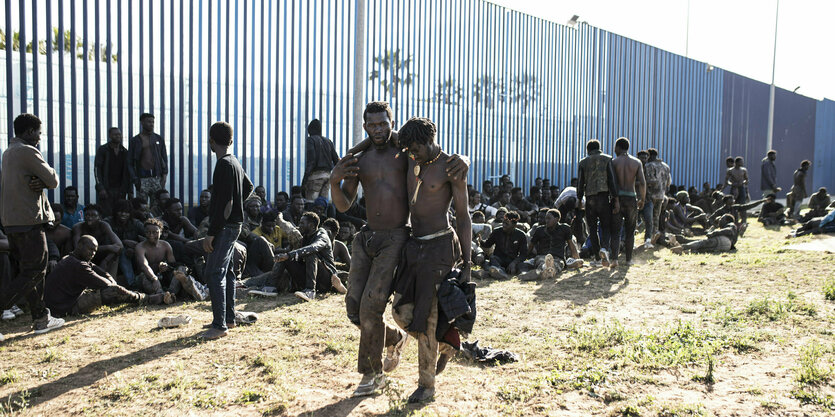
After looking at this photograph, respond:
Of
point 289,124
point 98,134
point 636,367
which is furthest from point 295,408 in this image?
point 289,124

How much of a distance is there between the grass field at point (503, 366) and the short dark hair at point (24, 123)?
1752mm

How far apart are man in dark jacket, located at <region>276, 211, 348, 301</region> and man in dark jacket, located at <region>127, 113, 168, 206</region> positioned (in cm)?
317

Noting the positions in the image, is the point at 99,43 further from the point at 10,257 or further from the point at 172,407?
the point at 172,407

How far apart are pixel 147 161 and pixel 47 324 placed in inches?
162

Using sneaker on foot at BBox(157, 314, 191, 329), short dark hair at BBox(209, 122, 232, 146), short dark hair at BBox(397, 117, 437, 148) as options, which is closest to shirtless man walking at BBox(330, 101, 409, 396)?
short dark hair at BBox(397, 117, 437, 148)

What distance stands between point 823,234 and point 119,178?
1231 centimetres

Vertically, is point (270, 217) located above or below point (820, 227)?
above

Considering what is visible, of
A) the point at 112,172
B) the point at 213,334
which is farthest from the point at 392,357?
the point at 112,172

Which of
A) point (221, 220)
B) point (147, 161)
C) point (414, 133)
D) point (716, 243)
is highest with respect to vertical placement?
point (414, 133)

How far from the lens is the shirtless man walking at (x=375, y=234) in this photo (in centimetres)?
364

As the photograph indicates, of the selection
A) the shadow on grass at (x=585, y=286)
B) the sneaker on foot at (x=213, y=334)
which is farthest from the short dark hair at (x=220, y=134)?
the shadow on grass at (x=585, y=286)

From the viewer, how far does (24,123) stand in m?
4.87

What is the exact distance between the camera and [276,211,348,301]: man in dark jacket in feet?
22.5

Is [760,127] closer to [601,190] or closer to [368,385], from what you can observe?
[601,190]
